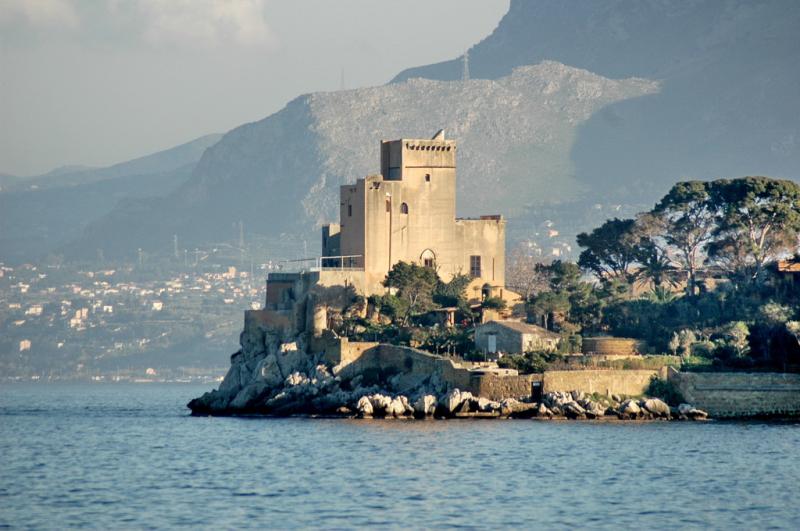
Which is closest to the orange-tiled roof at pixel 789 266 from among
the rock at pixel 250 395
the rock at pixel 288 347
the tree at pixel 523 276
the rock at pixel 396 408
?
the tree at pixel 523 276

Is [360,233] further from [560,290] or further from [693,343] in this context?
[693,343]

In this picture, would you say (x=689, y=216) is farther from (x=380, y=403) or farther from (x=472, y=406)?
(x=380, y=403)

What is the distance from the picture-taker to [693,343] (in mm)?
76438

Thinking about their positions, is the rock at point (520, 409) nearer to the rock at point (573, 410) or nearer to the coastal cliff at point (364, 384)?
the coastal cliff at point (364, 384)

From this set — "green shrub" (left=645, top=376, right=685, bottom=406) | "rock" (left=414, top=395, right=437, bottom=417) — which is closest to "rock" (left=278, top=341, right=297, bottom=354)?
"rock" (left=414, top=395, right=437, bottom=417)

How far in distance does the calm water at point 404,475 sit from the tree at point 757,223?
1622 cm

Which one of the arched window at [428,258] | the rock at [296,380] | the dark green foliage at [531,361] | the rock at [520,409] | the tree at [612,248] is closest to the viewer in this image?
the rock at [520,409]

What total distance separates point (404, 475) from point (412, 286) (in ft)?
86.9

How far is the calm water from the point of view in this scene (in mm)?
46031

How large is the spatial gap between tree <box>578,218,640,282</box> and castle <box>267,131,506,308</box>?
5.31 metres

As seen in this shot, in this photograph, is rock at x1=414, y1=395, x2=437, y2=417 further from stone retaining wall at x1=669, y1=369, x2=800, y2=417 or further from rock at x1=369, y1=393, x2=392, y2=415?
stone retaining wall at x1=669, y1=369, x2=800, y2=417

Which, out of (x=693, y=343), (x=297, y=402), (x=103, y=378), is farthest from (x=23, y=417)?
(x=103, y=378)

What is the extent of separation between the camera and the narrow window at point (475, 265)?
8444 cm

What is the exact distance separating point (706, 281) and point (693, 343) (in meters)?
11.0
